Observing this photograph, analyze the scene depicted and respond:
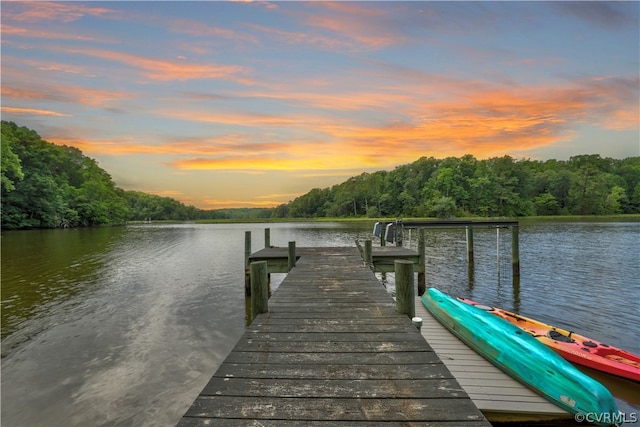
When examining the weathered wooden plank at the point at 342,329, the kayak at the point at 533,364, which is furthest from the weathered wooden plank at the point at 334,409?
the kayak at the point at 533,364

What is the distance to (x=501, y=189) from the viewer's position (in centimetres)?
9800

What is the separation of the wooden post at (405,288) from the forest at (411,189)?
65731mm

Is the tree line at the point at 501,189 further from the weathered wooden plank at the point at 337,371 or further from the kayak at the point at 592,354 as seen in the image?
the weathered wooden plank at the point at 337,371

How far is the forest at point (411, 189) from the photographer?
61.4 metres

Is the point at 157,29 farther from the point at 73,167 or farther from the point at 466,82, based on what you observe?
the point at 73,167

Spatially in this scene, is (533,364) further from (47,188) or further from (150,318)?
(47,188)

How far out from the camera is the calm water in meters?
6.35

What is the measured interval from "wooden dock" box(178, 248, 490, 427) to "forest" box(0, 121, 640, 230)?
2563 inches

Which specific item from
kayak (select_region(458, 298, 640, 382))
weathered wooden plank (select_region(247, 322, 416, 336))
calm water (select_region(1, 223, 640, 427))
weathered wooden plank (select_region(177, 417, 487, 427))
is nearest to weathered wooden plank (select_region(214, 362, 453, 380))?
weathered wooden plank (select_region(177, 417, 487, 427))

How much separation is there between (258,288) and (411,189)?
115 meters

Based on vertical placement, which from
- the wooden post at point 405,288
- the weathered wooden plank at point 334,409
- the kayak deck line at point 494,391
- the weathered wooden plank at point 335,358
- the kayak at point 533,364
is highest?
the wooden post at point 405,288

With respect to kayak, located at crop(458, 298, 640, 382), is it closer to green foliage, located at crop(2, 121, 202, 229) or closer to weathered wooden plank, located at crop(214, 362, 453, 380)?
weathered wooden plank, located at crop(214, 362, 453, 380)

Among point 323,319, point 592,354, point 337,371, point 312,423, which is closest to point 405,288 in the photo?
point 323,319

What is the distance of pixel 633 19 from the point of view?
70.6 ft
